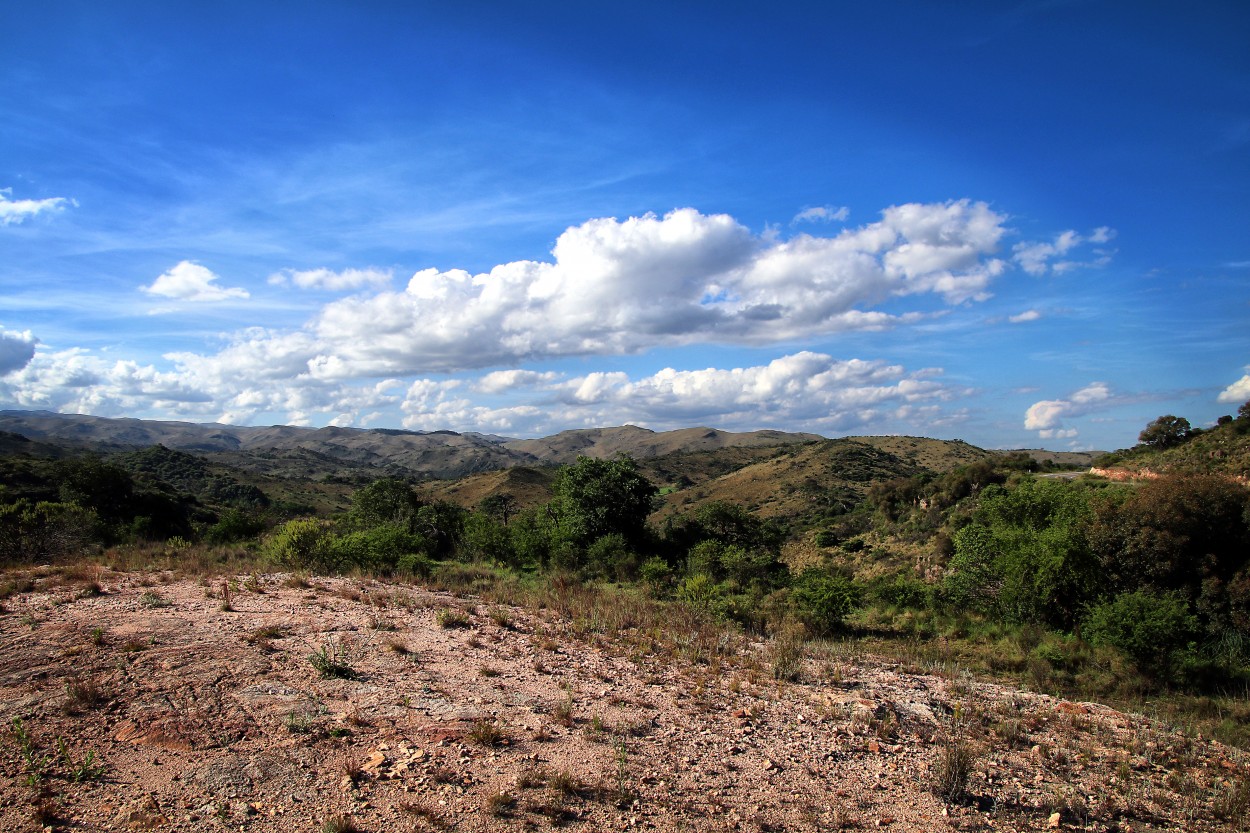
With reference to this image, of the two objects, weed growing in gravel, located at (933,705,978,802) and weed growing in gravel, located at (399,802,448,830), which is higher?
weed growing in gravel, located at (399,802,448,830)

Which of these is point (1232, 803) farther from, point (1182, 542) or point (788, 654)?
point (1182, 542)

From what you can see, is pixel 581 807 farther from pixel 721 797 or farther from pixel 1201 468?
pixel 1201 468

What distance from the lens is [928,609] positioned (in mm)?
18734

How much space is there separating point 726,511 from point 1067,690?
1859cm

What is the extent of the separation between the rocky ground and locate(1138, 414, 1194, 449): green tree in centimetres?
4393

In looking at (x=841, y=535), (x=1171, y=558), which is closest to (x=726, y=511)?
(x=1171, y=558)

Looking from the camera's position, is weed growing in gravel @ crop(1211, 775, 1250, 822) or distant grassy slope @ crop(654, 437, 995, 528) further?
distant grassy slope @ crop(654, 437, 995, 528)

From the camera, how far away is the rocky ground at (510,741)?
5.59 m

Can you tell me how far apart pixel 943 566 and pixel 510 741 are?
91.7ft

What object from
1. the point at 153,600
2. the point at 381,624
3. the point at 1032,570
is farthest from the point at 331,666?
the point at 1032,570

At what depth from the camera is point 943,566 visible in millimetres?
29047

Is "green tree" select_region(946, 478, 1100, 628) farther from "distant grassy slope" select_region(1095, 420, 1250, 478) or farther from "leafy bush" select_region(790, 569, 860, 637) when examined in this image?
"distant grassy slope" select_region(1095, 420, 1250, 478)

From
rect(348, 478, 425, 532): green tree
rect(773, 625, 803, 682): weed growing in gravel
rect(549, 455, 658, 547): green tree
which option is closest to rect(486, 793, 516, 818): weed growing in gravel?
rect(773, 625, 803, 682): weed growing in gravel

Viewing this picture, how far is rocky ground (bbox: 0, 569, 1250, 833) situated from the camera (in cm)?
559
